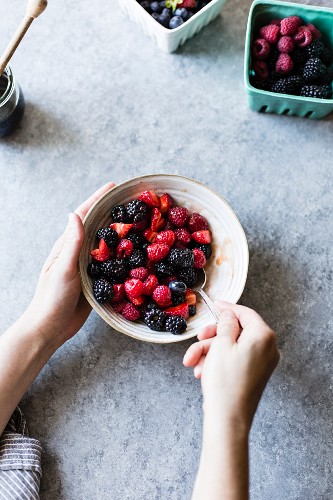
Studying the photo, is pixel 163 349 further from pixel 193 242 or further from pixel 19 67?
pixel 19 67

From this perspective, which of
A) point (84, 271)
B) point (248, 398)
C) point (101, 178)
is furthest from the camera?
point (101, 178)

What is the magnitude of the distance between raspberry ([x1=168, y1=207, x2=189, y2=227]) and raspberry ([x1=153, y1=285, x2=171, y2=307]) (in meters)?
0.16

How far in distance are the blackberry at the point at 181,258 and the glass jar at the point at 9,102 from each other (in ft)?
1.84

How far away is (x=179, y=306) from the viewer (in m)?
1.14

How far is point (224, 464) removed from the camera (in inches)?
35.6

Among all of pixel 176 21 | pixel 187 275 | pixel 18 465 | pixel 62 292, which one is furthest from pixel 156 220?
pixel 18 465

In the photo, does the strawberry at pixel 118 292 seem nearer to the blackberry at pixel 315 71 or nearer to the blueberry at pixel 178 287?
the blueberry at pixel 178 287

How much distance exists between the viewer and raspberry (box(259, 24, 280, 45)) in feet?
4.24

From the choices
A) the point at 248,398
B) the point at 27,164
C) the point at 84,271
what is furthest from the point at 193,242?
the point at 27,164

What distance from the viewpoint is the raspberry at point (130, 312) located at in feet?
3.72

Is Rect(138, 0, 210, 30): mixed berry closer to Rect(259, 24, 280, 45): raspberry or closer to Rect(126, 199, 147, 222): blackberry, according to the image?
Rect(259, 24, 280, 45): raspberry

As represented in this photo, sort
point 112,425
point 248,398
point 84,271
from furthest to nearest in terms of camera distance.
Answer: point 112,425
point 84,271
point 248,398

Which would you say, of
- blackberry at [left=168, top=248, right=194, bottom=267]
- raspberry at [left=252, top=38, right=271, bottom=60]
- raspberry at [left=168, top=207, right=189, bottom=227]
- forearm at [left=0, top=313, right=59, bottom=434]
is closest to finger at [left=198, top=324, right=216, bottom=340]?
blackberry at [left=168, top=248, right=194, bottom=267]

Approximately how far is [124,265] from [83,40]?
0.70 m
